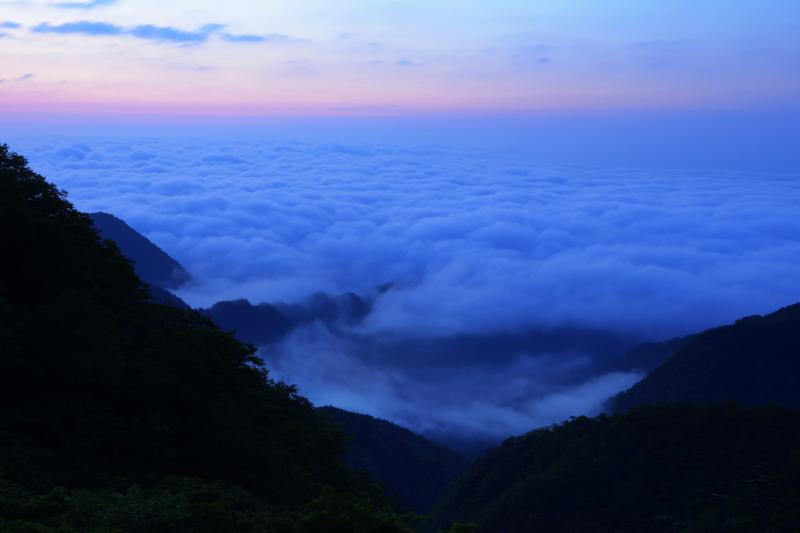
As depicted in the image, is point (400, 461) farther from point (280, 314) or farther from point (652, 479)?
point (280, 314)

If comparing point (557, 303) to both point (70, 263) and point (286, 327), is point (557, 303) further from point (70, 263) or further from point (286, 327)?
point (70, 263)

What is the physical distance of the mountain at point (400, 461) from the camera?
161ft

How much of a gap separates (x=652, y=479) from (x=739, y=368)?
35055mm

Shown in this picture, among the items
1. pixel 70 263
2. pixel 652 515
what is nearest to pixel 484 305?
pixel 652 515

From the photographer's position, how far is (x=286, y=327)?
137 m

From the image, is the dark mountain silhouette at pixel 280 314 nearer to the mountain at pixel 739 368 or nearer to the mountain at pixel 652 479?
the mountain at pixel 739 368

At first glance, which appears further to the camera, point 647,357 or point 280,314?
point 280,314

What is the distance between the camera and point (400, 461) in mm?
52844

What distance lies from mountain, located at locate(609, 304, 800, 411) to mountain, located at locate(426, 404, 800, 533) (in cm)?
2200

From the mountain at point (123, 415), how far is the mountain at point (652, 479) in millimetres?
12924

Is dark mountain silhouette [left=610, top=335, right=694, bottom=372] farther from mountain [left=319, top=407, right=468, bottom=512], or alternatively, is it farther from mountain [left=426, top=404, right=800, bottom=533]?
mountain [left=426, top=404, right=800, bottom=533]

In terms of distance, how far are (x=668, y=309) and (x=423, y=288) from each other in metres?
60.5

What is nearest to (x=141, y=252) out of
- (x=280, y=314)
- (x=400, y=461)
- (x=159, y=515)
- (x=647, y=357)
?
(x=280, y=314)

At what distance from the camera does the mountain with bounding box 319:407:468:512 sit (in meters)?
49.1
